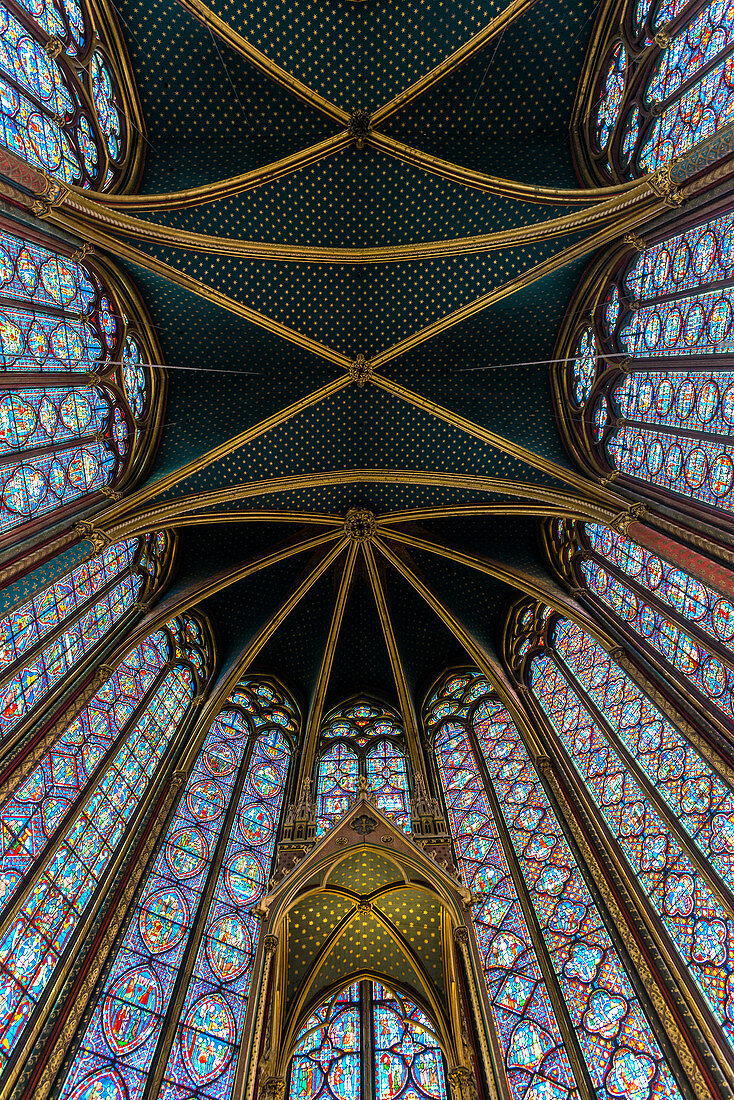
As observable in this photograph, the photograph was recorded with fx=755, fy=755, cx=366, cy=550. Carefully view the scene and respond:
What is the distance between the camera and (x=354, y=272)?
13.9 metres

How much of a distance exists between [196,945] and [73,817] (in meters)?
2.58

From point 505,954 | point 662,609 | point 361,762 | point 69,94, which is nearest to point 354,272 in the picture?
point 69,94

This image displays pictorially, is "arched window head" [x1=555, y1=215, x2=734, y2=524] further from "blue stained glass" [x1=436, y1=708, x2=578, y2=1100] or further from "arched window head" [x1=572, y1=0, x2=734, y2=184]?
"blue stained glass" [x1=436, y1=708, x2=578, y2=1100]

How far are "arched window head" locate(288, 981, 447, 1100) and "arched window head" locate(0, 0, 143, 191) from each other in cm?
1198

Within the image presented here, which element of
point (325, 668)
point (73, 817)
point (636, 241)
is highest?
point (325, 668)

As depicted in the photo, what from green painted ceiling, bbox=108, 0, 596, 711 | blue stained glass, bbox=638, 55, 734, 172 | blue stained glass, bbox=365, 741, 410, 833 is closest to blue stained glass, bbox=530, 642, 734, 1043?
blue stained glass, bbox=365, 741, 410, 833

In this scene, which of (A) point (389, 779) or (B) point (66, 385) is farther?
(A) point (389, 779)

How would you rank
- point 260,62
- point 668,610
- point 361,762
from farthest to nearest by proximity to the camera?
point 361,762
point 260,62
point 668,610

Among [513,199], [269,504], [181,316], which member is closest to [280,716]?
[269,504]

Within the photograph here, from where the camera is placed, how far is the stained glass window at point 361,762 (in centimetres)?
1377

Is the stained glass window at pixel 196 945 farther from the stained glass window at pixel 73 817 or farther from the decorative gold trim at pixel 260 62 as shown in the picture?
the decorative gold trim at pixel 260 62

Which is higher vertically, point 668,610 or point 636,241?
point 636,241

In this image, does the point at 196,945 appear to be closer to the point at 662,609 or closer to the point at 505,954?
the point at 505,954

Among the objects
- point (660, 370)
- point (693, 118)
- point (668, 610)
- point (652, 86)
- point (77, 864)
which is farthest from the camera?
point (652, 86)
